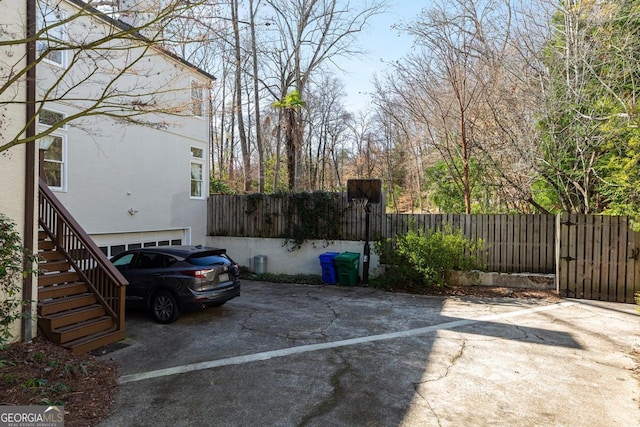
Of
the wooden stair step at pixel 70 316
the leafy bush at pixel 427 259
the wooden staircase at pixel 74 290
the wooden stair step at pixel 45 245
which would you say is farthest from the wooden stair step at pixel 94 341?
the leafy bush at pixel 427 259

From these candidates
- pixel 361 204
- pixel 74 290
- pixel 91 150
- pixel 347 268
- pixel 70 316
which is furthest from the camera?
pixel 361 204

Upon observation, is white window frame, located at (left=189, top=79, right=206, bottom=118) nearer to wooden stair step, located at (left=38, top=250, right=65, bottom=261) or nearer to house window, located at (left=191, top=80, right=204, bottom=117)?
house window, located at (left=191, top=80, right=204, bottom=117)

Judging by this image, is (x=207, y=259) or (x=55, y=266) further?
(x=207, y=259)

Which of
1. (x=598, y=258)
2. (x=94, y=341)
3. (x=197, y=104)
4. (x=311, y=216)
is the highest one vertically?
(x=197, y=104)

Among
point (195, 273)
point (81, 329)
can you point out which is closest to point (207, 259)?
point (195, 273)

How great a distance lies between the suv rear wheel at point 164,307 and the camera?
6.46 metres

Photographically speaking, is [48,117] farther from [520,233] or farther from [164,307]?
[520,233]

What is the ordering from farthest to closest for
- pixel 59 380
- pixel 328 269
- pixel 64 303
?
pixel 328 269
pixel 64 303
pixel 59 380

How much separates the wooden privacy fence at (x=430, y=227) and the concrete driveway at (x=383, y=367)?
7.09 ft

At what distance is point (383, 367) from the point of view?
4543 mm

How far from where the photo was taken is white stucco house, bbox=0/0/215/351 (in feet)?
15.6

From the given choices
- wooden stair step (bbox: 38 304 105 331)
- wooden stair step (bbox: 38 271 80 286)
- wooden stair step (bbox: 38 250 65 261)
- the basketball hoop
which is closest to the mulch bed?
wooden stair step (bbox: 38 304 105 331)

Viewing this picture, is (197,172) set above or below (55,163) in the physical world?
above

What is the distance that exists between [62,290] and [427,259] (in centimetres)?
737
